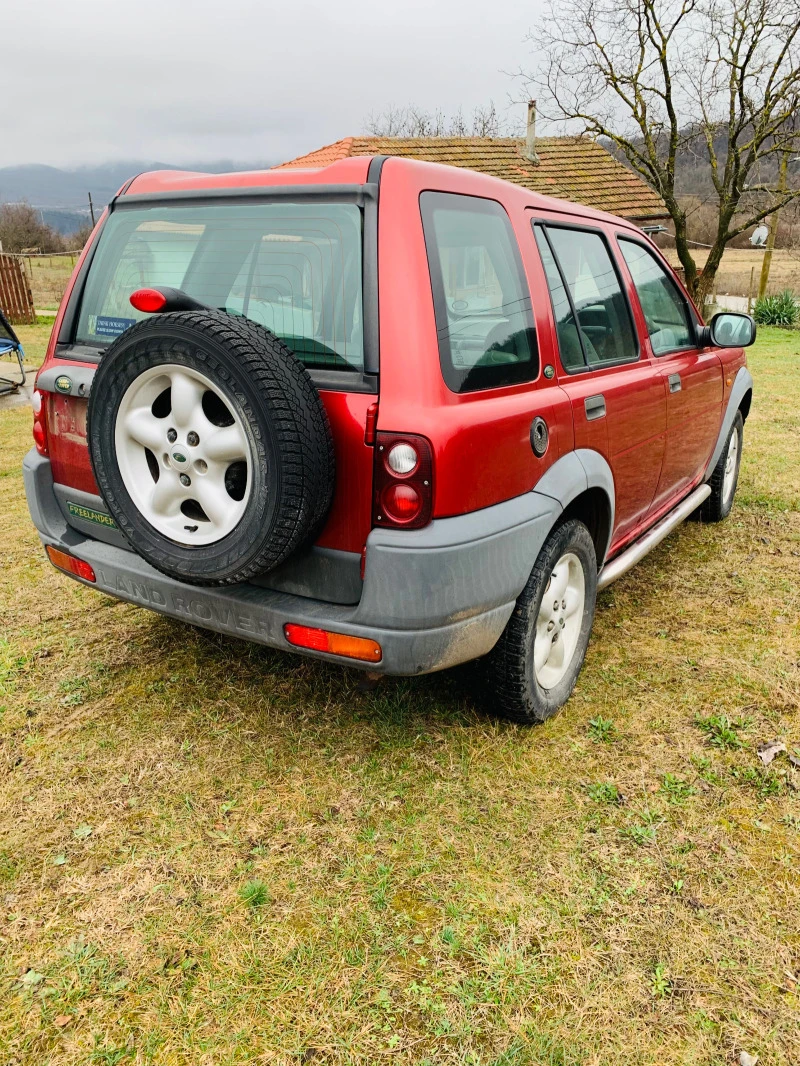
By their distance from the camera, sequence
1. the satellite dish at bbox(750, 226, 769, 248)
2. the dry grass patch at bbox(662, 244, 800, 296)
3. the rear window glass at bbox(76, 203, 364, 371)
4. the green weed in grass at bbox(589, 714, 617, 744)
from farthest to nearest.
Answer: the dry grass patch at bbox(662, 244, 800, 296) < the satellite dish at bbox(750, 226, 769, 248) < the green weed in grass at bbox(589, 714, 617, 744) < the rear window glass at bbox(76, 203, 364, 371)

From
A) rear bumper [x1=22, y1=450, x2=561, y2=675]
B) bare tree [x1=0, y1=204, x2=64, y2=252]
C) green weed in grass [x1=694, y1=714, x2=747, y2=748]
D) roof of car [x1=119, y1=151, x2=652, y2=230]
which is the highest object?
bare tree [x1=0, y1=204, x2=64, y2=252]

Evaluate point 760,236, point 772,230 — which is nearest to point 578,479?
point 760,236

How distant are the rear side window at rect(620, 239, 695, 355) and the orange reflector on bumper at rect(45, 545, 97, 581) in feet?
8.62

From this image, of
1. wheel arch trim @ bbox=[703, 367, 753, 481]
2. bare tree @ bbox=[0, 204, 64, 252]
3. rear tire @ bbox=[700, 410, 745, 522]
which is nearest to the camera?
wheel arch trim @ bbox=[703, 367, 753, 481]

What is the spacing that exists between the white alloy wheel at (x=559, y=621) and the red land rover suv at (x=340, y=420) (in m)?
0.01

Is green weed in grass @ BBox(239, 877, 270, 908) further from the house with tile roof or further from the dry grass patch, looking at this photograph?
the dry grass patch

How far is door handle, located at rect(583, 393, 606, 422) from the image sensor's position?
2.74 meters

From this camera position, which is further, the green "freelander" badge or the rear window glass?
the green "freelander" badge

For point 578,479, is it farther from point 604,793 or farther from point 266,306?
point 266,306

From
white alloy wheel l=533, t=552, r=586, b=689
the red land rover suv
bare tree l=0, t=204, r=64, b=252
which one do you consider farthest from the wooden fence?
bare tree l=0, t=204, r=64, b=252

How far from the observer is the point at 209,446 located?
206 centimetres

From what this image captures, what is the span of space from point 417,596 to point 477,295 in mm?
957

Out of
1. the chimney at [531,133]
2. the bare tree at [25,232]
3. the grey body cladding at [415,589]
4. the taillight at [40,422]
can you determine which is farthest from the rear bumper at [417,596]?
the bare tree at [25,232]

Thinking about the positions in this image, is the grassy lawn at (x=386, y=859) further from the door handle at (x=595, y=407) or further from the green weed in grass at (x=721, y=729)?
the door handle at (x=595, y=407)
